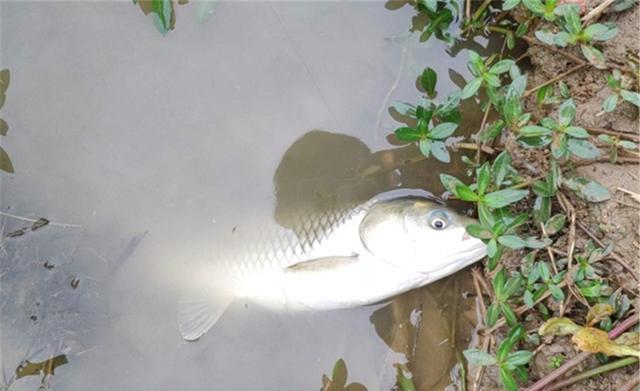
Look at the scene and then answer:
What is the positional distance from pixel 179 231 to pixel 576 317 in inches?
83.2

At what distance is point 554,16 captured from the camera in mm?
3055

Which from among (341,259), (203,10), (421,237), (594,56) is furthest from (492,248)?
(203,10)

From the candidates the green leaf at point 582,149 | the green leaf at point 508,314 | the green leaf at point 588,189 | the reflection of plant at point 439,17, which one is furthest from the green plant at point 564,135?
the reflection of plant at point 439,17

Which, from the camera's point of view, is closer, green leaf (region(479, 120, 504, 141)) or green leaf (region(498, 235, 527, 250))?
green leaf (region(498, 235, 527, 250))

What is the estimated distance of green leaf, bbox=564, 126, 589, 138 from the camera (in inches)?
113

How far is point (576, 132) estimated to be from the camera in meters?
2.87

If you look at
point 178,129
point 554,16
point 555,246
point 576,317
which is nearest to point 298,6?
point 178,129

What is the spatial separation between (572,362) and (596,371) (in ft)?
0.35

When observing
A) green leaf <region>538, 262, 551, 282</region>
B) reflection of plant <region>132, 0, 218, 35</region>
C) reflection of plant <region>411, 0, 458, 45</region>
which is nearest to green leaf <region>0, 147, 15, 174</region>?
reflection of plant <region>132, 0, 218, 35</region>

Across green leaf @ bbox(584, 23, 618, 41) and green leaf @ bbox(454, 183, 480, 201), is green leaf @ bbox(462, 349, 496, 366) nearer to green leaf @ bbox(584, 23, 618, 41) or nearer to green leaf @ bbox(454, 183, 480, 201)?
green leaf @ bbox(454, 183, 480, 201)

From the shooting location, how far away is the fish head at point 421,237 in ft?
10.6

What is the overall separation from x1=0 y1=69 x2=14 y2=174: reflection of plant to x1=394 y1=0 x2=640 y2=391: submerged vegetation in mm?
2225

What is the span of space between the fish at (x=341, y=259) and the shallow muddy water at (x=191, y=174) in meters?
0.10

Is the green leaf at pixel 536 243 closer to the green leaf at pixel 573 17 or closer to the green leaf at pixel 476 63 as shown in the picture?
the green leaf at pixel 476 63
